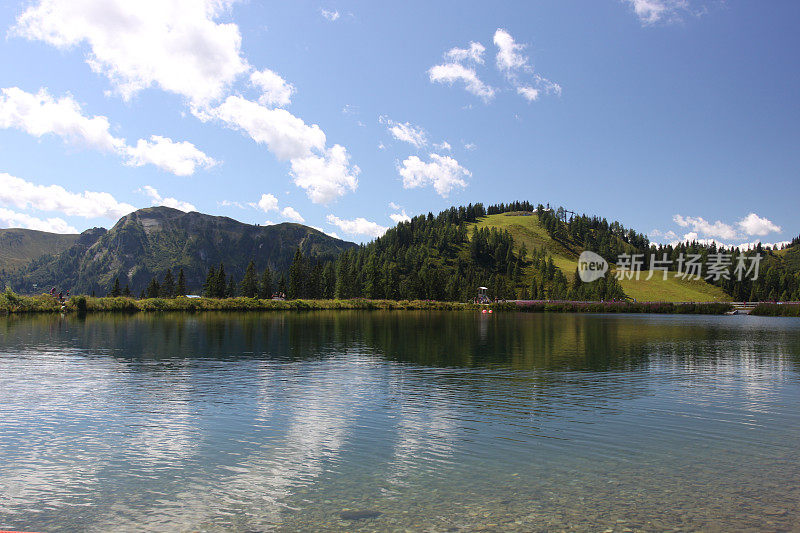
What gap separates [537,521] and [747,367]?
4245 cm

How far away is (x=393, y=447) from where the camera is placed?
19.9 metres

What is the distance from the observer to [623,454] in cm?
1944

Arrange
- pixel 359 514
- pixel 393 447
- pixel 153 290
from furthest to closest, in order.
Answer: pixel 153 290 < pixel 393 447 < pixel 359 514

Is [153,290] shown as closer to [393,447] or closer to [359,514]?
[393,447]

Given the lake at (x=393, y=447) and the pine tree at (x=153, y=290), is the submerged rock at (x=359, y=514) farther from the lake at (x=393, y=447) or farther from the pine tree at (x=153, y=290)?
the pine tree at (x=153, y=290)

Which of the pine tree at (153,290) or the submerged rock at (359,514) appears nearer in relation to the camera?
the submerged rock at (359,514)

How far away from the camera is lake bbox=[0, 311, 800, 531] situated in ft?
45.2

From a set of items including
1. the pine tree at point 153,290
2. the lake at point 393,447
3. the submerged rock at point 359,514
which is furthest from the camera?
the pine tree at point 153,290

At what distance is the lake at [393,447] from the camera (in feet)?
45.2

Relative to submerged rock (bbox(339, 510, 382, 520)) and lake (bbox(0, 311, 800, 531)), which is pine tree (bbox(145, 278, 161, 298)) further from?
submerged rock (bbox(339, 510, 382, 520))

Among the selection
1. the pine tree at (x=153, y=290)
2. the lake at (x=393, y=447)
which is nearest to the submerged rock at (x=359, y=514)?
the lake at (x=393, y=447)

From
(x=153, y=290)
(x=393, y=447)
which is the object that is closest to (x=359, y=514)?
(x=393, y=447)

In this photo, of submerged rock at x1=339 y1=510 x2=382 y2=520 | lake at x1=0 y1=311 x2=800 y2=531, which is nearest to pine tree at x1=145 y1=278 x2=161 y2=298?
lake at x1=0 y1=311 x2=800 y2=531

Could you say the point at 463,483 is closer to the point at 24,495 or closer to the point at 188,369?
the point at 24,495
